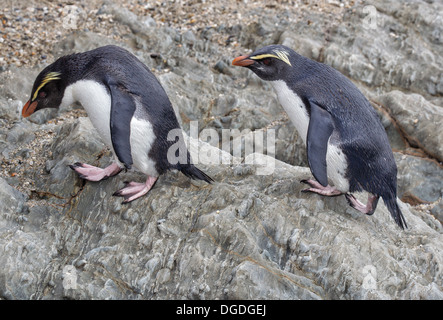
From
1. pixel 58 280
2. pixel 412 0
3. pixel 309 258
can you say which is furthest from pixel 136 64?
pixel 412 0

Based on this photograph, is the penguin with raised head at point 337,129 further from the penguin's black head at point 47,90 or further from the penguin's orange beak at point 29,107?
the penguin's orange beak at point 29,107

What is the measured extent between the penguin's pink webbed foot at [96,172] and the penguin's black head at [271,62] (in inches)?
39.3

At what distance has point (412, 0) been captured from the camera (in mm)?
5684

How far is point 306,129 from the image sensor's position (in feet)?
9.76

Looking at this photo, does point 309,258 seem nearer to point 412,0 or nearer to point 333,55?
point 333,55

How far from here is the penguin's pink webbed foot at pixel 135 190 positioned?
300 centimetres

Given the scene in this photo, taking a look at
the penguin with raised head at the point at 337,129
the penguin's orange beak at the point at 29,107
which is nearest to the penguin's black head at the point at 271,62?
the penguin with raised head at the point at 337,129

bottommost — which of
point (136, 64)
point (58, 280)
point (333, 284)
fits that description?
point (58, 280)

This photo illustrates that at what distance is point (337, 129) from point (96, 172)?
1504 mm

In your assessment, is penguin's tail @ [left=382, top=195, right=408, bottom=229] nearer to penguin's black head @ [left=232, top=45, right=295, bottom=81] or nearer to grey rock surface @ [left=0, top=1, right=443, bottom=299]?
grey rock surface @ [left=0, top=1, right=443, bottom=299]

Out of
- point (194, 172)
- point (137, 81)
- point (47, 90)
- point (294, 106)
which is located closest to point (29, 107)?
point (47, 90)

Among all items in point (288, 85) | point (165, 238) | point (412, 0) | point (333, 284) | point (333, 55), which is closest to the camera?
point (333, 284)

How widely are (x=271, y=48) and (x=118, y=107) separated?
99cm

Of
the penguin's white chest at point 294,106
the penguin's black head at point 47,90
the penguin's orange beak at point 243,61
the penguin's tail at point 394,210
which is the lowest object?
the penguin's tail at point 394,210
